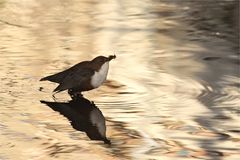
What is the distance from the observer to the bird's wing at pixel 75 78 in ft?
34.2

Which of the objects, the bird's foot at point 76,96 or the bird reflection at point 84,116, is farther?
the bird's foot at point 76,96

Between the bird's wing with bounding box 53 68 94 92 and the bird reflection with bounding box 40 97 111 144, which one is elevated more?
the bird's wing with bounding box 53 68 94 92

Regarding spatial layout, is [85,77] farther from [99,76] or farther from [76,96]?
[76,96]

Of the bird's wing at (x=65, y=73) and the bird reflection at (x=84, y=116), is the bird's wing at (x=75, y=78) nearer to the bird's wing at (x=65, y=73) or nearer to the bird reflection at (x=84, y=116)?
the bird's wing at (x=65, y=73)

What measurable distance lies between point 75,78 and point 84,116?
73 centimetres

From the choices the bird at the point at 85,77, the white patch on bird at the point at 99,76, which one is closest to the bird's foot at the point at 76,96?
the bird at the point at 85,77

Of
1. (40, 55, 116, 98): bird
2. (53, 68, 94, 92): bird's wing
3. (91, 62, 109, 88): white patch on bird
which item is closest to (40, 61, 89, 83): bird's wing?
(40, 55, 116, 98): bird

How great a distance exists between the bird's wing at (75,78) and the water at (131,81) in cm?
34

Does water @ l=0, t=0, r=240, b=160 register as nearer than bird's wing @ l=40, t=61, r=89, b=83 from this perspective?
Yes

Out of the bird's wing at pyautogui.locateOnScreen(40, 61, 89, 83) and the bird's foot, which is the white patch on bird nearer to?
the bird's wing at pyautogui.locateOnScreen(40, 61, 89, 83)

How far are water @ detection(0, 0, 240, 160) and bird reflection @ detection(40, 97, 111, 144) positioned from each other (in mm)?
63

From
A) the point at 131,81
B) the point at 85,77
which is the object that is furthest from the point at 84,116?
the point at 131,81

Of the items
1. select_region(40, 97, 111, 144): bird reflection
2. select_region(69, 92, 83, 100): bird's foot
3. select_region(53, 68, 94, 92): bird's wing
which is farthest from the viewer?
select_region(69, 92, 83, 100): bird's foot

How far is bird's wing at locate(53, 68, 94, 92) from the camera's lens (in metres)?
10.4
